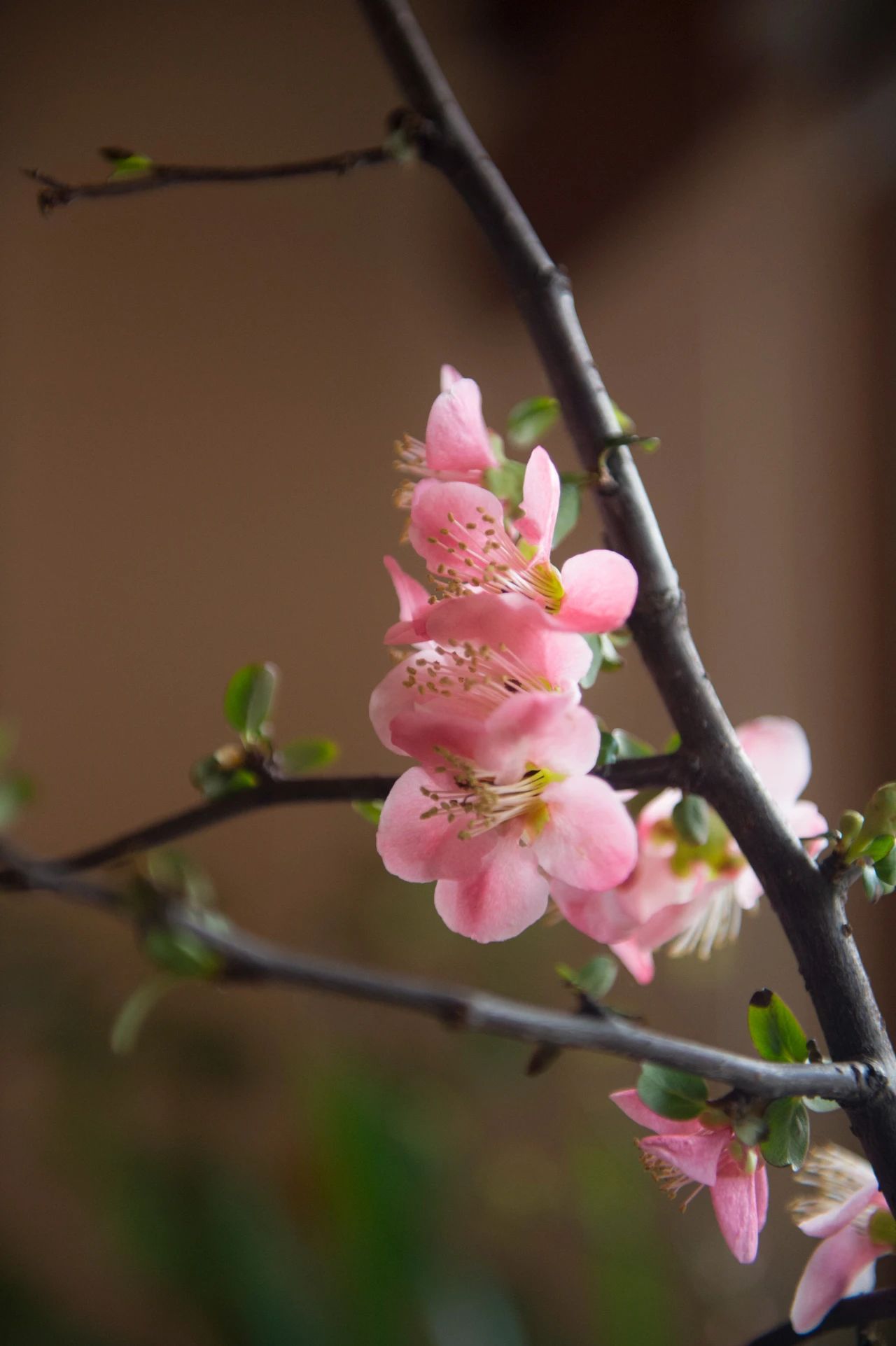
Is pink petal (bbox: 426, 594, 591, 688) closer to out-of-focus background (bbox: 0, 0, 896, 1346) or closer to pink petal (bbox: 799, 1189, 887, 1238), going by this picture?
pink petal (bbox: 799, 1189, 887, 1238)

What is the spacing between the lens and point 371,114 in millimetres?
1836

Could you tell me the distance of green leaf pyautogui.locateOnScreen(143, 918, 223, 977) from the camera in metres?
0.14

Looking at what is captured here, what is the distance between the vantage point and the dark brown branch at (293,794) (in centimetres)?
28

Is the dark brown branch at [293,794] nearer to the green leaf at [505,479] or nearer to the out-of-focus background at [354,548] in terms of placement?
the green leaf at [505,479]

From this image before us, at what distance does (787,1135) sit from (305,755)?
193mm

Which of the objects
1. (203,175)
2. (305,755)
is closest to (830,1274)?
(305,755)

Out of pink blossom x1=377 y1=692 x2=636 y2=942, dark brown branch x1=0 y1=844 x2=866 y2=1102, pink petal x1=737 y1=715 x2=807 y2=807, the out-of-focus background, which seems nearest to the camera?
dark brown branch x1=0 y1=844 x2=866 y2=1102

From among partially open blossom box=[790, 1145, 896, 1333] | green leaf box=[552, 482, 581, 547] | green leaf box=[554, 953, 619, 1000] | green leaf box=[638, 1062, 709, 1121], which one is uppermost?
green leaf box=[552, 482, 581, 547]

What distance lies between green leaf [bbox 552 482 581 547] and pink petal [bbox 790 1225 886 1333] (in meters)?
0.22

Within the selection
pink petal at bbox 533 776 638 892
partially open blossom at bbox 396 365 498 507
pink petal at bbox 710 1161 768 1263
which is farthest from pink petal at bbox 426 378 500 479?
pink petal at bbox 710 1161 768 1263

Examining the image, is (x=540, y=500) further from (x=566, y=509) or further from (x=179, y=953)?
(x=179, y=953)

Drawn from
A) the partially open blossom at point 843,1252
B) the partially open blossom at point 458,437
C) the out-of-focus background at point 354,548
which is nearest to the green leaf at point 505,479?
the partially open blossom at point 458,437

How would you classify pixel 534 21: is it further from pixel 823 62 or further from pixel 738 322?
pixel 738 322

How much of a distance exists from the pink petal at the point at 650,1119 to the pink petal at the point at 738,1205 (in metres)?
0.01
